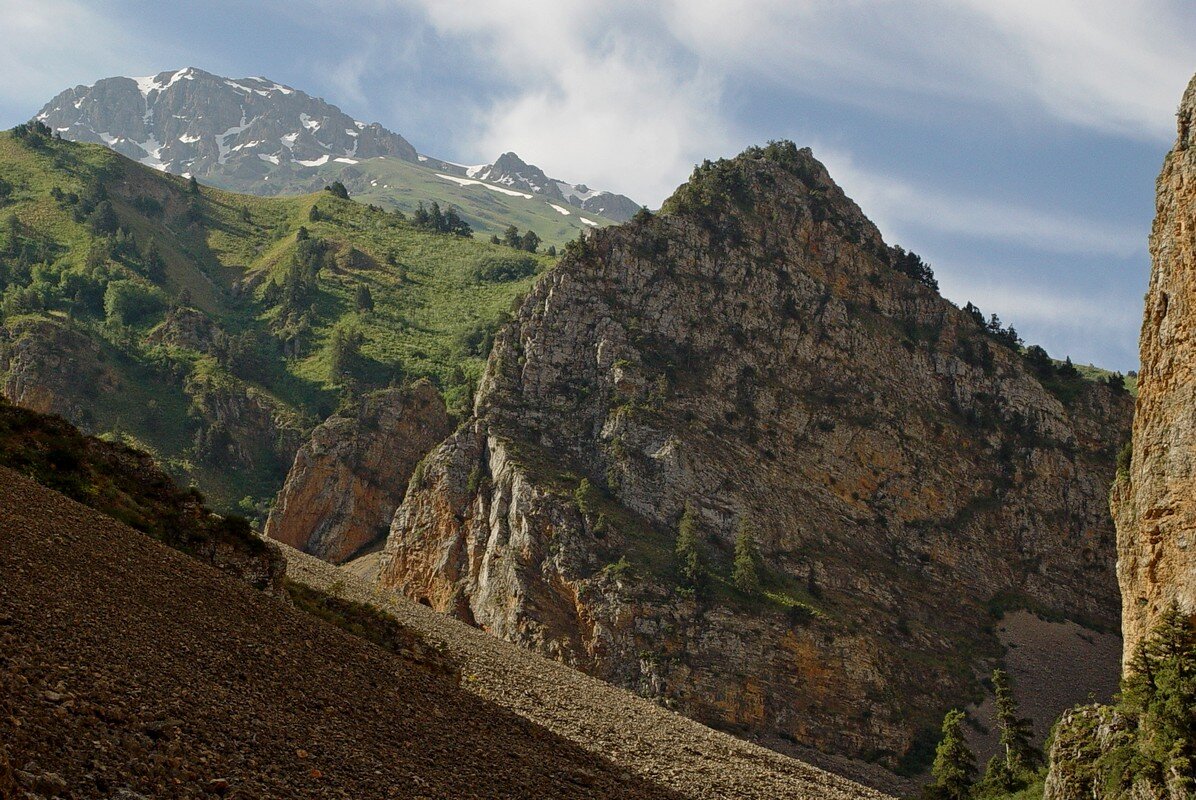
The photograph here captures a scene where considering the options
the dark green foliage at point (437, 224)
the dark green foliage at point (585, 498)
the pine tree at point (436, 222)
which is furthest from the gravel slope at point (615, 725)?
the pine tree at point (436, 222)

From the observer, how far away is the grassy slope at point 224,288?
11038cm

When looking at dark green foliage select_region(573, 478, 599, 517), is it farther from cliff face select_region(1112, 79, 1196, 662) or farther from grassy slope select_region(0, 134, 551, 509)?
cliff face select_region(1112, 79, 1196, 662)

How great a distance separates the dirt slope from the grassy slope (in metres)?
74.7

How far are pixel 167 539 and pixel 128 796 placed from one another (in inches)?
868

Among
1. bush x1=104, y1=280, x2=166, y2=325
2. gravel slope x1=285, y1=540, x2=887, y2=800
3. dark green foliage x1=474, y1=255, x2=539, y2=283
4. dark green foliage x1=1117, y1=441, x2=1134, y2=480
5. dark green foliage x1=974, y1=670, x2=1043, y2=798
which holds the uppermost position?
dark green foliage x1=474, y1=255, x2=539, y2=283

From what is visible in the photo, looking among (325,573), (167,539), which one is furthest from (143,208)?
(167,539)

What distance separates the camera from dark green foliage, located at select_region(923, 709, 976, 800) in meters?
64.1

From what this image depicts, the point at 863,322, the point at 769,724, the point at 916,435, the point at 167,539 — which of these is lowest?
the point at 769,724

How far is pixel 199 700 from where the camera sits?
1997cm

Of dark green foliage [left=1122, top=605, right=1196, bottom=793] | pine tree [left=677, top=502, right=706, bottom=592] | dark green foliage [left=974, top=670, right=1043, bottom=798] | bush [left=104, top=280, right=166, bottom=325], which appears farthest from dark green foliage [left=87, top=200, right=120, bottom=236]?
dark green foliage [left=1122, top=605, right=1196, bottom=793]

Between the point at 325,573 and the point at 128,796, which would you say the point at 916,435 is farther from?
the point at 128,796

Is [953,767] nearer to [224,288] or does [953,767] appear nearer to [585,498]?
[585,498]

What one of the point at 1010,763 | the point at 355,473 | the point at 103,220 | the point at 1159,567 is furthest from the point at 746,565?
the point at 103,220

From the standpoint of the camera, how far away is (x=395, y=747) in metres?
23.2
